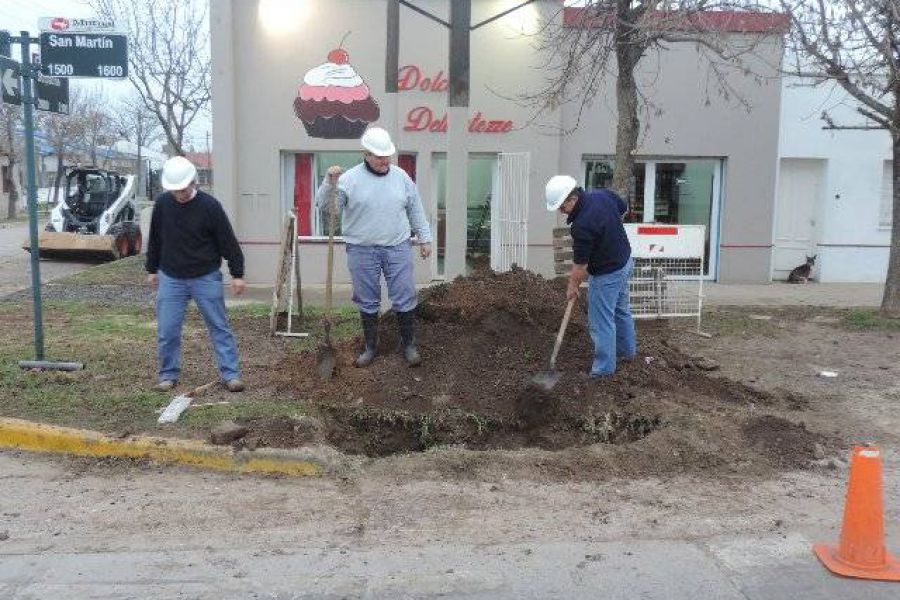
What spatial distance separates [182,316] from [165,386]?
0.59m

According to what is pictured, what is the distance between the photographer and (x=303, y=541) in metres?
4.21

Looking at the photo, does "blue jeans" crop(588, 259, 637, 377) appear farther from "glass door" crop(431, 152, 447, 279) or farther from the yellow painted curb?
"glass door" crop(431, 152, 447, 279)

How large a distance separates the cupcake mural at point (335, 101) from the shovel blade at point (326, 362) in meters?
7.38

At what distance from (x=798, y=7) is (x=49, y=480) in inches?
358

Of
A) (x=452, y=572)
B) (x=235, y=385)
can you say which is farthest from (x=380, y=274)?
(x=452, y=572)

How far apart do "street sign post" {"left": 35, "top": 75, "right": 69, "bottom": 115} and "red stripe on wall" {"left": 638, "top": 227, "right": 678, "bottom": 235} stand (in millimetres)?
6159

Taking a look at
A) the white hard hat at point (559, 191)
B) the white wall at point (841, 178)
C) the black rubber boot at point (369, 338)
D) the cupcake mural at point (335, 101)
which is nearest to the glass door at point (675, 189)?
the white wall at point (841, 178)

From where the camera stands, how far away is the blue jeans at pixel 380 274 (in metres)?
6.73

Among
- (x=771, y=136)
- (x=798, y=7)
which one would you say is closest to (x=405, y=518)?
(x=798, y=7)

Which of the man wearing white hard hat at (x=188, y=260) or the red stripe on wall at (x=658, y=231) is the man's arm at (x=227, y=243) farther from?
the red stripe on wall at (x=658, y=231)

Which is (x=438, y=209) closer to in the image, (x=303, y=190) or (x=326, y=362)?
(x=303, y=190)

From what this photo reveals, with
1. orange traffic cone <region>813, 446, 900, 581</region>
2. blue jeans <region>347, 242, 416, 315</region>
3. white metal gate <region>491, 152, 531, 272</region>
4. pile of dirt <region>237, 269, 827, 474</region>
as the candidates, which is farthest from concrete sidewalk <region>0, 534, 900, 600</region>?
white metal gate <region>491, 152, 531, 272</region>

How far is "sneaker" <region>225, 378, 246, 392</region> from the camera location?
21.0 feet

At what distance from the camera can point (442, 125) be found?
13430 millimetres
